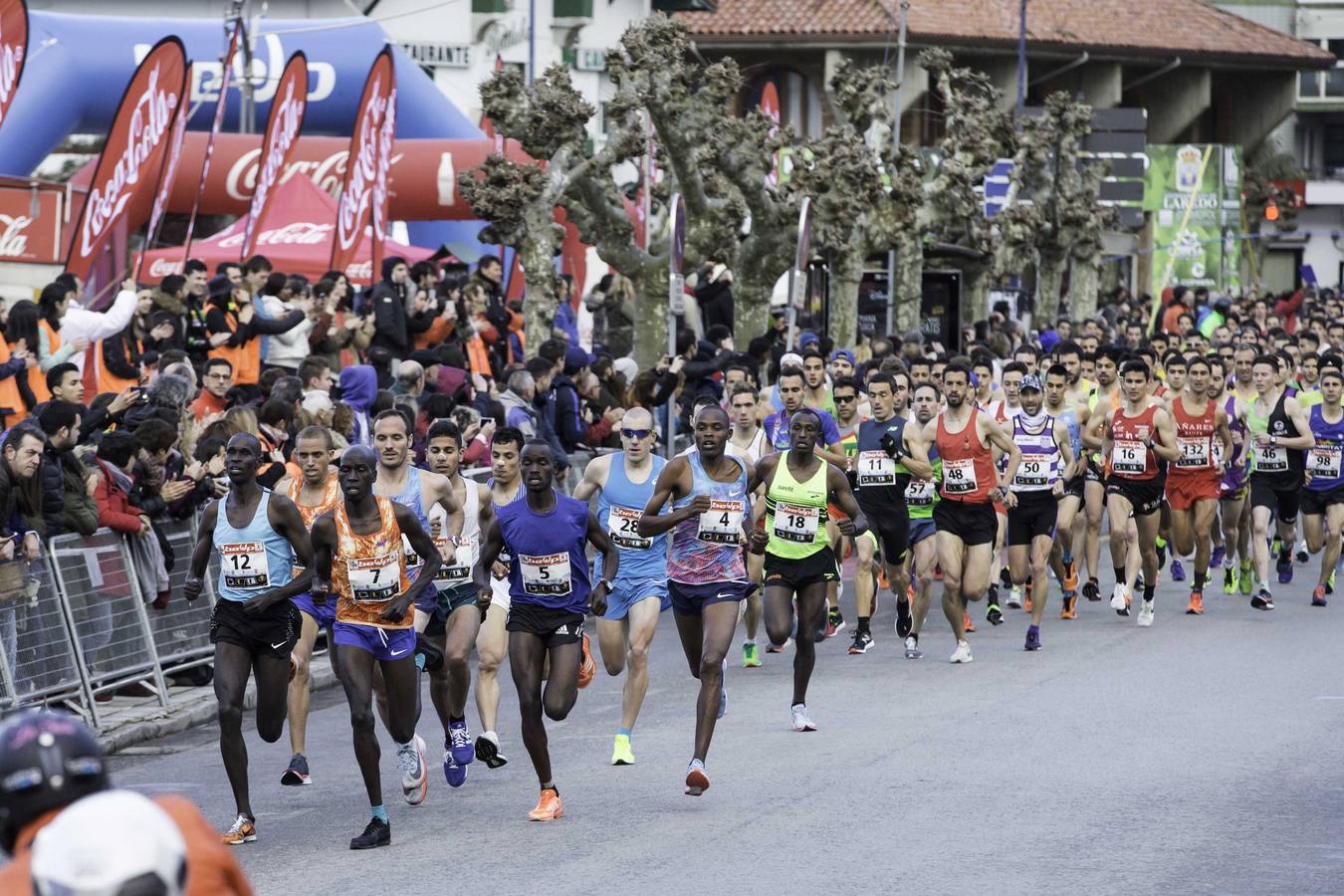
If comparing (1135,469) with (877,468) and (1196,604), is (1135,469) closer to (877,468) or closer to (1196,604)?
(1196,604)

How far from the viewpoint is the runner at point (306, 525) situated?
1006 cm

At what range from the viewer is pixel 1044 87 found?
62844 mm

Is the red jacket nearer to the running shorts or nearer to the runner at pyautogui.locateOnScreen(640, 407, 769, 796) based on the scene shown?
the running shorts

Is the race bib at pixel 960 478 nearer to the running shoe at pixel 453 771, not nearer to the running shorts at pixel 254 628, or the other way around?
the running shoe at pixel 453 771

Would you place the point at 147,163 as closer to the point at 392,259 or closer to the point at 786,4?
the point at 392,259

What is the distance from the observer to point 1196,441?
17.5m

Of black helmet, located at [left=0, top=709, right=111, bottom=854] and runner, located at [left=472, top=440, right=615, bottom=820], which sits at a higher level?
black helmet, located at [left=0, top=709, right=111, bottom=854]

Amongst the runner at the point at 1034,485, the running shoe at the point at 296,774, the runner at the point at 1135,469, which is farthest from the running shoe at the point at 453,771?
the runner at the point at 1135,469

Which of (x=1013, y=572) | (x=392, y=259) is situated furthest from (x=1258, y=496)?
(x=392, y=259)

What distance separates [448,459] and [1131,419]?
303 inches

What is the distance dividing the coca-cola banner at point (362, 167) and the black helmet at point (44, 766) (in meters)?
16.9

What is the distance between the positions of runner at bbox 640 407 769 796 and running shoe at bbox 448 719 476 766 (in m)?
Result: 1.13

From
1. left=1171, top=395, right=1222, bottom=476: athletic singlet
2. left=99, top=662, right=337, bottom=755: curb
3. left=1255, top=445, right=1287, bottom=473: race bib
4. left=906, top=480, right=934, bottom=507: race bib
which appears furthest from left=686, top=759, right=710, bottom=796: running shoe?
left=1255, top=445, right=1287, bottom=473: race bib

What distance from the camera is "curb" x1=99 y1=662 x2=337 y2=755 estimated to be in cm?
1157
